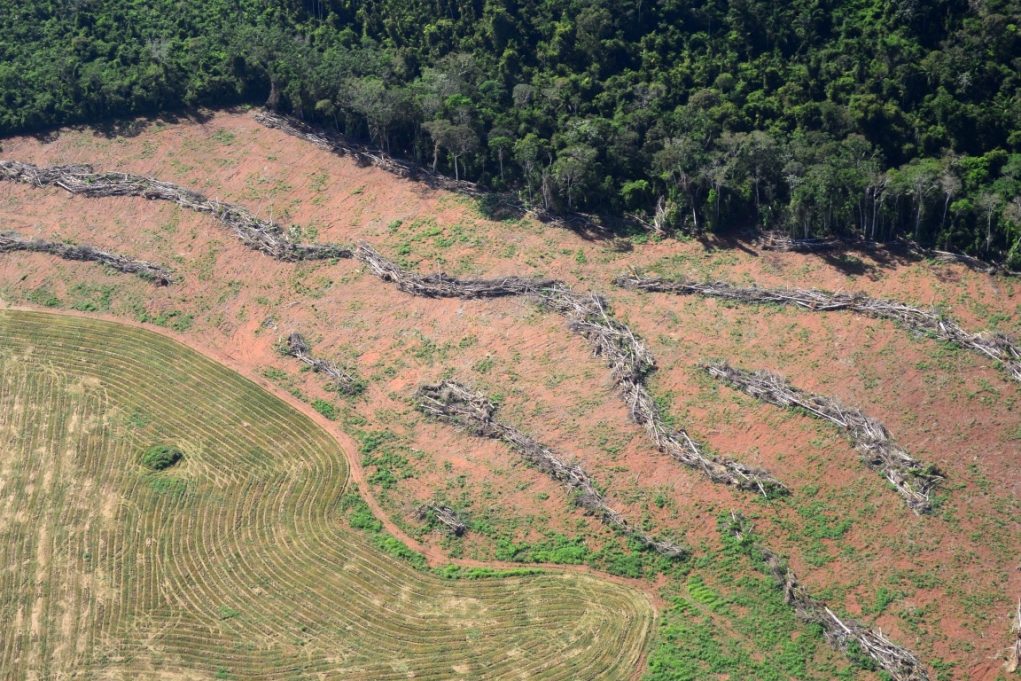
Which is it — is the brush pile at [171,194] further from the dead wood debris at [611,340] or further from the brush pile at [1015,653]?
the brush pile at [1015,653]

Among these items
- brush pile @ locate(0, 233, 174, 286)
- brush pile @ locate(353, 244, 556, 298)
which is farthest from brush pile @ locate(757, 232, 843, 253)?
brush pile @ locate(0, 233, 174, 286)

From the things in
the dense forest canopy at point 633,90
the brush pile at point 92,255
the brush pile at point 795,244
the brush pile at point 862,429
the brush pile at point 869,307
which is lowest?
the brush pile at point 862,429

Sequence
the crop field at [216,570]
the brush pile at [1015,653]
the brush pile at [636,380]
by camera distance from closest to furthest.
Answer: the brush pile at [1015,653] → the crop field at [216,570] → the brush pile at [636,380]

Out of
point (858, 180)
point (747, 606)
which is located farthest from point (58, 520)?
point (858, 180)

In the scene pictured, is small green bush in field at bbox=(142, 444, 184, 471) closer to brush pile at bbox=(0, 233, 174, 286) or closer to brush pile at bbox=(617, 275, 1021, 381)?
brush pile at bbox=(0, 233, 174, 286)

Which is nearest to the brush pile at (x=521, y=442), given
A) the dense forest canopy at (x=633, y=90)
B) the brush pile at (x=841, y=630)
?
the brush pile at (x=841, y=630)

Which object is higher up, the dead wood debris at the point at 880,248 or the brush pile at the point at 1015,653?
the dead wood debris at the point at 880,248

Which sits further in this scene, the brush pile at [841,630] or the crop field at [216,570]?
the crop field at [216,570]
